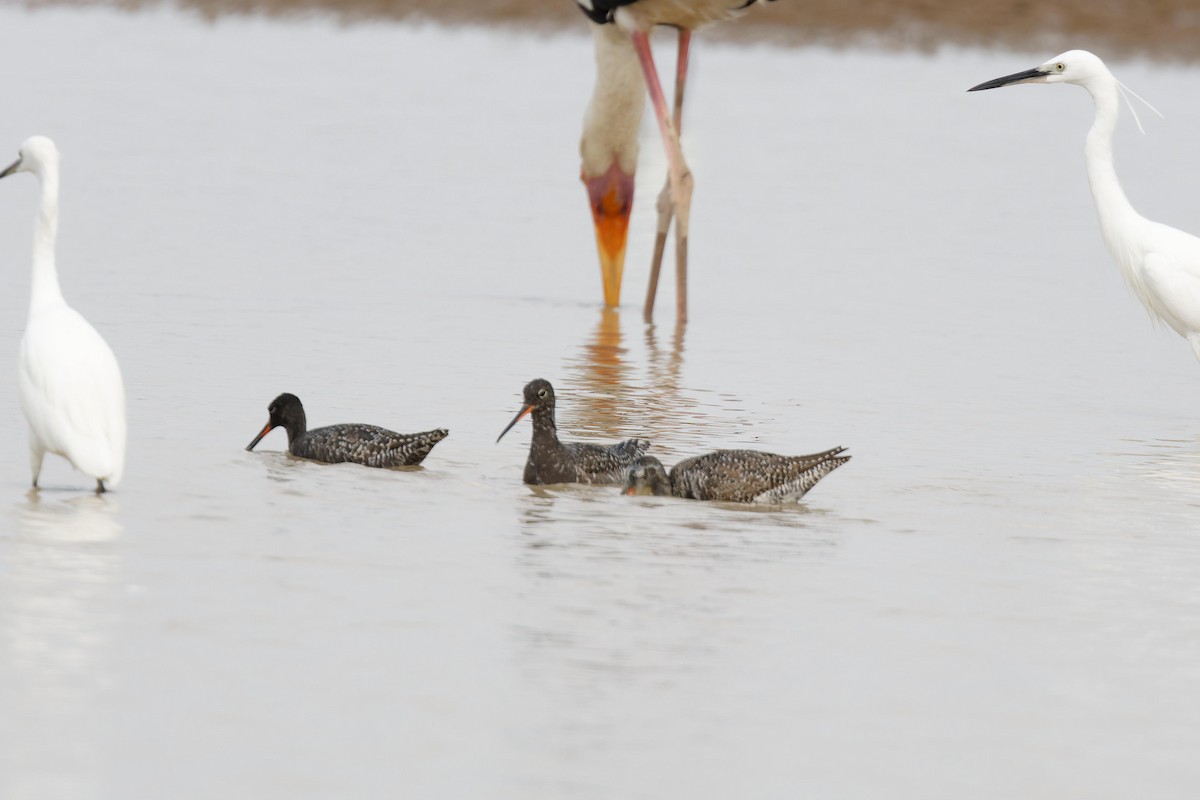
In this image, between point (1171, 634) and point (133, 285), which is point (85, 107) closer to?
point (133, 285)

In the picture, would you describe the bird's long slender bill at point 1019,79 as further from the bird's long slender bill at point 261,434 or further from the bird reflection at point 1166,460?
the bird's long slender bill at point 261,434

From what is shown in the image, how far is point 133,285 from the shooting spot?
1333 centimetres

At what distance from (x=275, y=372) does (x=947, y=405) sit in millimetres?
3169

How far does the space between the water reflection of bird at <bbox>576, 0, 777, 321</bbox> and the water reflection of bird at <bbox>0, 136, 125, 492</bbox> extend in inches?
197

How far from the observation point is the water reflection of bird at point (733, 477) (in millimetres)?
8039

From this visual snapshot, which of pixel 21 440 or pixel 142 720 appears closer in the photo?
pixel 142 720

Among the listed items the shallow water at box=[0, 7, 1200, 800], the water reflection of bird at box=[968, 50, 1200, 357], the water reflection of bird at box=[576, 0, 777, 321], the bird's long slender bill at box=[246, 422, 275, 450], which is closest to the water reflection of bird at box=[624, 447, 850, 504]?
the shallow water at box=[0, 7, 1200, 800]

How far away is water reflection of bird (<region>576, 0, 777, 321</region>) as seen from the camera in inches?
483

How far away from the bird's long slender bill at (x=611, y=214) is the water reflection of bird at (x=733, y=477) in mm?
5082

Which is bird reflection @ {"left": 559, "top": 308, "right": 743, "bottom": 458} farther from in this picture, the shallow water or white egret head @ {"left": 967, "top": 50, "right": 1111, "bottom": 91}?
white egret head @ {"left": 967, "top": 50, "right": 1111, "bottom": 91}

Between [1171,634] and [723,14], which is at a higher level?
[723,14]

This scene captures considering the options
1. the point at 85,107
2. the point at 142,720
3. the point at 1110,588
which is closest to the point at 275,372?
the point at 1110,588

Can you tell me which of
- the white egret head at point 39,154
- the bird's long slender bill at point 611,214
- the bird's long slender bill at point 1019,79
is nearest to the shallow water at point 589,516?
the bird's long slender bill at point 611,214

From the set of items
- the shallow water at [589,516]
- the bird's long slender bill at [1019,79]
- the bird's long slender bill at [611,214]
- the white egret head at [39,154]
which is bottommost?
the shallow water at [589,516]
